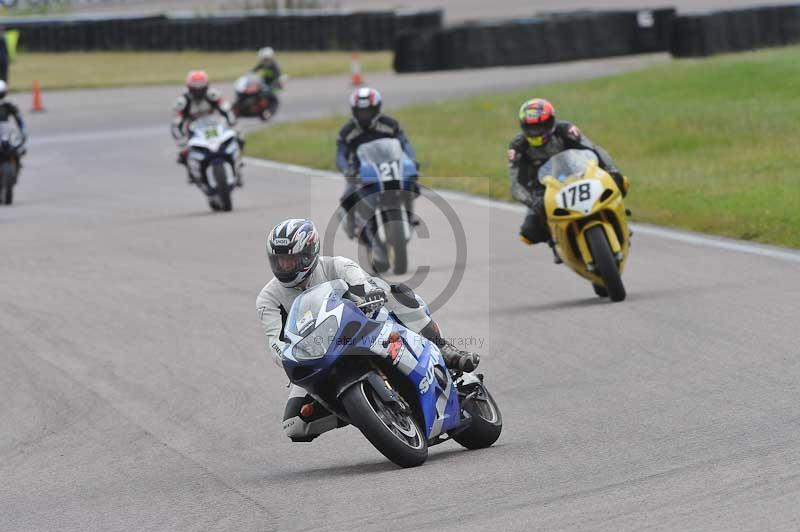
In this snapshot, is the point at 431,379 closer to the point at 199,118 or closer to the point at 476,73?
the point at 199,118

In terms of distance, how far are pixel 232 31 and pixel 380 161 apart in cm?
3123

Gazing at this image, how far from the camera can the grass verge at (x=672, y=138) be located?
16.9 meters

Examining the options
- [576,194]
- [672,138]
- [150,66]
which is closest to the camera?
[576,194]

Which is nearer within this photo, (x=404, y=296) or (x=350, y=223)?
(x=404, y=296)

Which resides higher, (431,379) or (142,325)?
(431,379)

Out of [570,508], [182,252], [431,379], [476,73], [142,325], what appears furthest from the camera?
[476,73]

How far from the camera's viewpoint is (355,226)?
1428 centimetres

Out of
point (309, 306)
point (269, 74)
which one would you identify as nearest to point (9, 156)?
point (269, 74)

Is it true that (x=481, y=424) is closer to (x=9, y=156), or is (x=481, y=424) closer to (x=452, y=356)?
(x=452, y=356)

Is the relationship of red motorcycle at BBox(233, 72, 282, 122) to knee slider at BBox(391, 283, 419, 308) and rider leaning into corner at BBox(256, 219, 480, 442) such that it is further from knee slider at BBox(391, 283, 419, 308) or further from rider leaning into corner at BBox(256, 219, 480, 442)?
knee slider at BBox(391, 283, 419, 308)

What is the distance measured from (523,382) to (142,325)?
3928mm

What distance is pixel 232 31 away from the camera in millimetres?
44312

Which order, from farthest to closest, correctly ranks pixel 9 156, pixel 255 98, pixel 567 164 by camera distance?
1. pixel 255 98
2. pixel 9 156
3. pixel 567 164

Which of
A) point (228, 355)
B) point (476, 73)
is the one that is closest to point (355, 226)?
point (228, 355)
